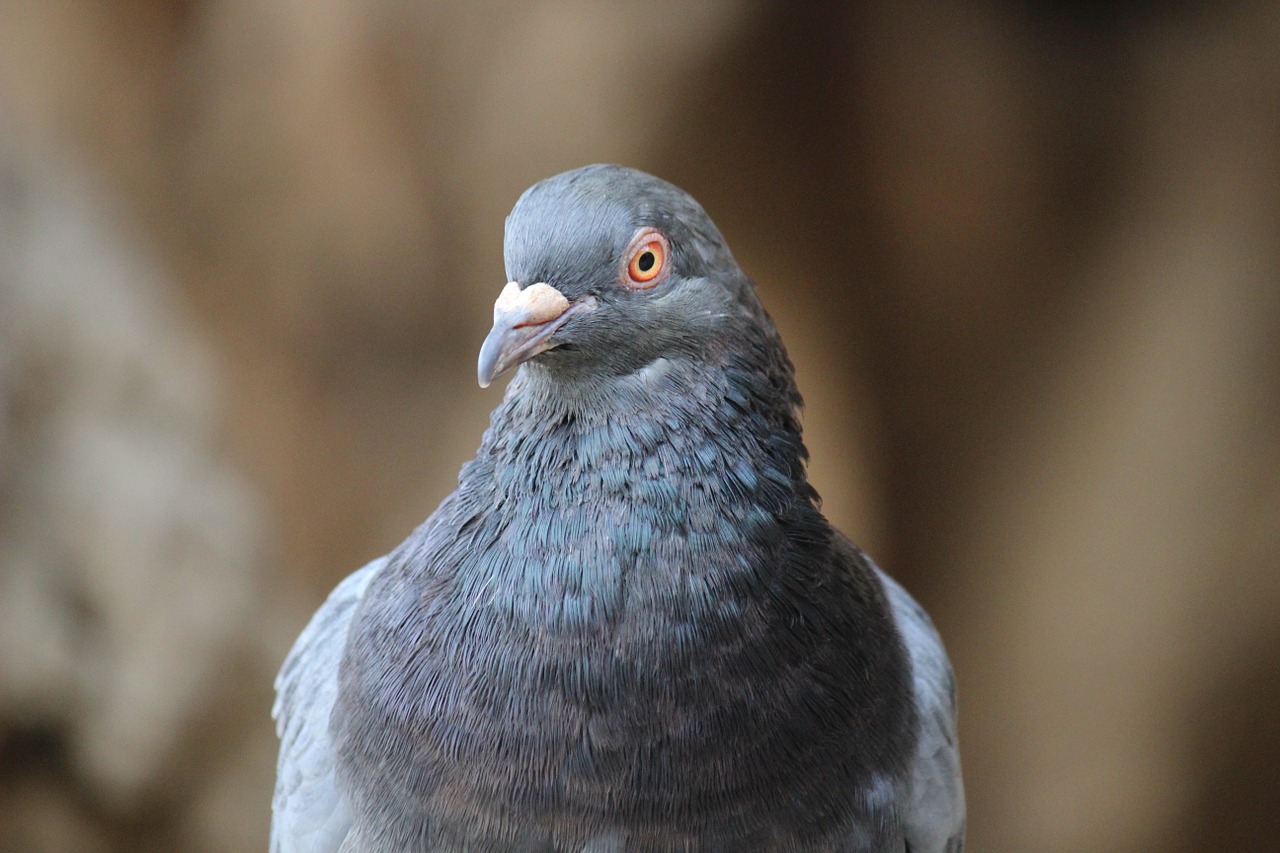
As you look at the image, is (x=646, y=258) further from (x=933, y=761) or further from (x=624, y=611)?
(x=933, y=761)

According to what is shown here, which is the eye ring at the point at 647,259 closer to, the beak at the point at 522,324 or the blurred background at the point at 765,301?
the beak at the point at 522,324

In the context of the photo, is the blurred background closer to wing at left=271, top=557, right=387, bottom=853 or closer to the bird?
wing at left=271, top=557, right=387, bottom=853

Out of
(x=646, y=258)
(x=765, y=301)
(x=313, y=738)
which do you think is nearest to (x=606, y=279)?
(x=646, y=258)

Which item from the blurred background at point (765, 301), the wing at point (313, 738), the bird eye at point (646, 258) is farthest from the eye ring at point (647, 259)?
the blurred background at point (765, 301)

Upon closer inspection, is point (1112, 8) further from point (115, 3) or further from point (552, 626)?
point (115, 3)

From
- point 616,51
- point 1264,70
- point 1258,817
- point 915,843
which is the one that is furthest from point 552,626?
point 1258,817

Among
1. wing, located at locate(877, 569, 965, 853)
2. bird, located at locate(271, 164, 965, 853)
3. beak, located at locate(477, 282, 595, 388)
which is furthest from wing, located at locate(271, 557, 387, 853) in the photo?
wing, located at locate(877, 569, 965, 853)

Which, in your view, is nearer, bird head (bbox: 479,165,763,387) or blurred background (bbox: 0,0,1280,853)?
bird head (bbox: 479,165,763,387)
